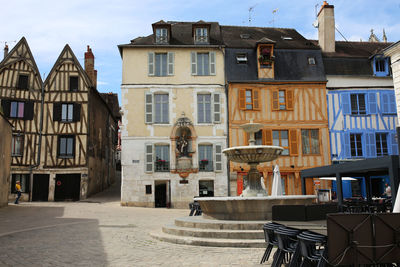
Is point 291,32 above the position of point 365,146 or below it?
above

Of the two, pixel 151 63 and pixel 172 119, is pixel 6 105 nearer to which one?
pixel 151 63

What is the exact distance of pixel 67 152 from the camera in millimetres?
23516

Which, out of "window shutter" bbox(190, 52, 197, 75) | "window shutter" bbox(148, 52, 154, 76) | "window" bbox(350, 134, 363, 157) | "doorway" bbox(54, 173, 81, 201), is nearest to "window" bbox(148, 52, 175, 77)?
"window shutter" bbox(148, 52, 154, 76)

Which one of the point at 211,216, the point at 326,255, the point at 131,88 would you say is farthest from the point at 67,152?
the point at 326,255

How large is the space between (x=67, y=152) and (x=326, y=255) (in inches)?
845

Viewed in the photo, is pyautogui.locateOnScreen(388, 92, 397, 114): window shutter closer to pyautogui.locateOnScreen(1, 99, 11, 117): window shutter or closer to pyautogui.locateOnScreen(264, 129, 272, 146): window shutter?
pyautogui.locateOnScreen(264, 129, 272, 146): window shutter

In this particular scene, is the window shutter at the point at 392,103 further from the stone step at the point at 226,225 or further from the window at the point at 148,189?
the stone step at the point at 226,225

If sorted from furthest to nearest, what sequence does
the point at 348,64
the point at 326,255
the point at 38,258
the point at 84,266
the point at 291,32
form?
1. the point at 291,32
2. the point at 348,64
3. the point at 38,258
4. the point at 84,266
5. the point at 326,255

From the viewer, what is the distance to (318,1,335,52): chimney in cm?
2350

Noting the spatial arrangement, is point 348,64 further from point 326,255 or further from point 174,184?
point 326,255

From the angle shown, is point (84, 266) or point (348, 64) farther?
point (348, 64)

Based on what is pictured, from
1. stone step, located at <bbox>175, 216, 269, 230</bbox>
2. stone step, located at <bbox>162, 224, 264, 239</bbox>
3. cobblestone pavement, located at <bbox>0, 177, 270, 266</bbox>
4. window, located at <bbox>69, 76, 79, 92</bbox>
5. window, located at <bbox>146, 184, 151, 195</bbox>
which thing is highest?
window, located at <bbox>69, 76, 79, 92</bbox>

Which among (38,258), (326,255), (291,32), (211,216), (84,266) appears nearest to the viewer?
(326,255)

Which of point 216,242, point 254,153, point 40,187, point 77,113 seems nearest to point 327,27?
point 77,113
